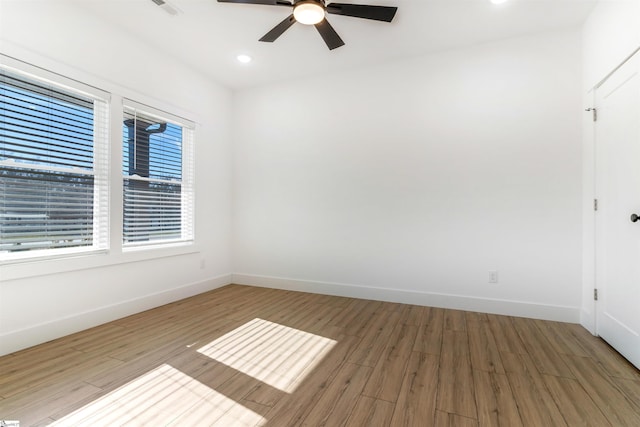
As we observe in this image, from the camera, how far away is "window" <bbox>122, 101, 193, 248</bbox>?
316cm

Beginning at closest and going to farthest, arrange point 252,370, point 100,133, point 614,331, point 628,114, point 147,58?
point 252,370 → point 628,114 → point 614,331 → point 100,133 → point 147,58

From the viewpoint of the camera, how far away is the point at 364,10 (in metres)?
2.37

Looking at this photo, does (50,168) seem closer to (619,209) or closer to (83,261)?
(83,261)

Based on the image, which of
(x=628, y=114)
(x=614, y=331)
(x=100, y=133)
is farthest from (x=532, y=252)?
(x=100, y=133)

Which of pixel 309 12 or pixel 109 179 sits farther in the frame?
pixel 109 179

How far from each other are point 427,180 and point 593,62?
5.79ft

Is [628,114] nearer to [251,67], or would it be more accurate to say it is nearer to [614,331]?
[614,331]

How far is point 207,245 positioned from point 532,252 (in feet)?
12.9

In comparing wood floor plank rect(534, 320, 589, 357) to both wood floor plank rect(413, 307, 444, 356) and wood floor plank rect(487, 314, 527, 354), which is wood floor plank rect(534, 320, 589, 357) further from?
wood floor plank rect(413, 307, 444, 356)

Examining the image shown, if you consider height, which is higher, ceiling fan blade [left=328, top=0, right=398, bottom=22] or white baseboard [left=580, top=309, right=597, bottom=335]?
ceiling fan blade [left=328, top=0, right=398, bottom=22]

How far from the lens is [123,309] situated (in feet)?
9.98

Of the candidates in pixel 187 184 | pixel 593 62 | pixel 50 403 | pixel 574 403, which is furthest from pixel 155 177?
pixel 593 62

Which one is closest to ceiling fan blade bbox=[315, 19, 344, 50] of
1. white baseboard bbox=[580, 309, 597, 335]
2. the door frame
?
the door frame

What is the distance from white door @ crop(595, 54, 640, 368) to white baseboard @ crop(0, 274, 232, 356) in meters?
4.27
